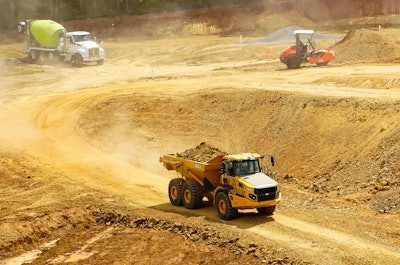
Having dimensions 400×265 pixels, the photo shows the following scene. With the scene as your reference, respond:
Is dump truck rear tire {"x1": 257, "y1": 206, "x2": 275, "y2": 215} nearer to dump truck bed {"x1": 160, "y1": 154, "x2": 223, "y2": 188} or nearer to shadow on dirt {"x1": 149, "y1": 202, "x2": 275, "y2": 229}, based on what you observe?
shadow on dirt {"x1": 149, "y1": 202, "x2": 275, "y2": 229}

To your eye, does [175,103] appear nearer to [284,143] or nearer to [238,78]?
[238,78]

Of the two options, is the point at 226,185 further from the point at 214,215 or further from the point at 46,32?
the point at 46,32

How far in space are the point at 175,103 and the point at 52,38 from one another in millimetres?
23895

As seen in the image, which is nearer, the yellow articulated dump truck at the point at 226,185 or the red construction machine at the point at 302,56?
the yellow articulated dump truck at the point at 226,185

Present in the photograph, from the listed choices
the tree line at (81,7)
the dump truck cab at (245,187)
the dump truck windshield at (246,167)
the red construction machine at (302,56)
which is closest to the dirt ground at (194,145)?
the dump truck cab at (245,187)

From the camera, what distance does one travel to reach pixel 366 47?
154ft

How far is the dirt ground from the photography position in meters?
19.1

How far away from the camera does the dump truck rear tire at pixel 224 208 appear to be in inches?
785

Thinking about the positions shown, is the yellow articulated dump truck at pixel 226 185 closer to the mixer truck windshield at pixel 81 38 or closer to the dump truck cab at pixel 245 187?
the dump truck cab at pixel 245 187

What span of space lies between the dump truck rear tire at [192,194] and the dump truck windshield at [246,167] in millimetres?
1906

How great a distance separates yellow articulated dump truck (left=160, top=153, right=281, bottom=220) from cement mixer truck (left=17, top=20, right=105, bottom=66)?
112 feet

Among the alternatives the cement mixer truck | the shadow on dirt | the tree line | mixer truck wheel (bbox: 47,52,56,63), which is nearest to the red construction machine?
the cement mixer truck

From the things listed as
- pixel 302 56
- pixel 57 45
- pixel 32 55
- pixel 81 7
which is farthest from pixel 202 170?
pixel 81 7

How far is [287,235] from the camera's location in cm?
1873
